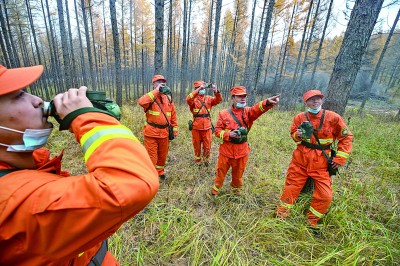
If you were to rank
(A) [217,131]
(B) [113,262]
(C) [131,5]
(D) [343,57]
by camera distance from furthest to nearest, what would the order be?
1. (C) [131,5]
2. (A) [217,131]
3. (D) [343,57]
4. (B) [113,262]

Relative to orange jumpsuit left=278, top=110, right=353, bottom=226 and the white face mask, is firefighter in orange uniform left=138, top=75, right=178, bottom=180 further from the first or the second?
the white face mask

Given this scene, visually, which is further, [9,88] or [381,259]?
[381,259]

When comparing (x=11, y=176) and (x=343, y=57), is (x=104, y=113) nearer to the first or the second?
(x=11, y=176)

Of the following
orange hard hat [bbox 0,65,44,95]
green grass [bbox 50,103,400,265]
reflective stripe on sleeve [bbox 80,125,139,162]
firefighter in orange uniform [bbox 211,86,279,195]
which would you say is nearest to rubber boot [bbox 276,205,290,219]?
green grass [bbox 50,103,400,265]

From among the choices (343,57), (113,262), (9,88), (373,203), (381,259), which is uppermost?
(343,57)

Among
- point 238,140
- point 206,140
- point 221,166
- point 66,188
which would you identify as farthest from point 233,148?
point 66,188

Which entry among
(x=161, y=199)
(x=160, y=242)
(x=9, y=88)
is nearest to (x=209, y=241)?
(x=160, y=242)

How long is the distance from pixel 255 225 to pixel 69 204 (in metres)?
2.73

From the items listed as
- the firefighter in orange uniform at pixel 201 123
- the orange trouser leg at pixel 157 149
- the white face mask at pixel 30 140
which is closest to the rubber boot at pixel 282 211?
the firefighter in orange uniform at pixel 201 123

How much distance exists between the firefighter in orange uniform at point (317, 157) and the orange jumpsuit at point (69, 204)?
3086mm

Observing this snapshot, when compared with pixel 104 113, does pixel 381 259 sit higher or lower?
lower

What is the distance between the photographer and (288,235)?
2.74 meters

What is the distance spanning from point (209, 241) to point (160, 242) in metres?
0.72

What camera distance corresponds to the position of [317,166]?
3.16 m
